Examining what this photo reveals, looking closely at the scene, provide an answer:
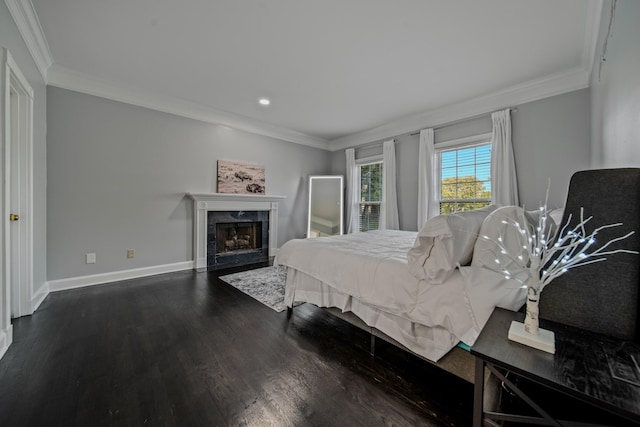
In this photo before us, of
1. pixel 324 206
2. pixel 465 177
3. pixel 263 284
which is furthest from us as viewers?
pixel 324 206

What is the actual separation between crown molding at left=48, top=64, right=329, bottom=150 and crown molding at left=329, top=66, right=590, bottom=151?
6.34 feet

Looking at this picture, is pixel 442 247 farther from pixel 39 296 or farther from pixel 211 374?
pixel 39 296


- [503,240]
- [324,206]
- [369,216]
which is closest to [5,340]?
[503,240]

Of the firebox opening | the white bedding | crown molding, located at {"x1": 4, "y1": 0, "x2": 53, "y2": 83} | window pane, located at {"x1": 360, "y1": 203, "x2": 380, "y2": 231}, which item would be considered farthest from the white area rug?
crown molding, located at {"x1": 4, "y1": 0, "x2": 53, "y2": 83}

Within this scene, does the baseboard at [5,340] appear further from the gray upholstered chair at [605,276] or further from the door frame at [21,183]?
the gray upholstered chair at [605,276]

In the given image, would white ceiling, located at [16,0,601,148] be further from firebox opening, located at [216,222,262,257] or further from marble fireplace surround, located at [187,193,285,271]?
firebox opening, located at [216,222,262,257]

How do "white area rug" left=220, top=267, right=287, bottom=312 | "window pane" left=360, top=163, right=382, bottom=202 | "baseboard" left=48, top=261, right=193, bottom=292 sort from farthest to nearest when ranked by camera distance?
"window pane" left=360, top=163, right=382, bottom=202 → "baseboard" left=48, top=261, right=193, bottom=292 → "white area rug" left=220, top=267, right=287, bottom=312

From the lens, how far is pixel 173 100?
3.79 metres

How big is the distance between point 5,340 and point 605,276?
11.5ft

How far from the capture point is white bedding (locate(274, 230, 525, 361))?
136cm

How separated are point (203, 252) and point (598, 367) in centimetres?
438

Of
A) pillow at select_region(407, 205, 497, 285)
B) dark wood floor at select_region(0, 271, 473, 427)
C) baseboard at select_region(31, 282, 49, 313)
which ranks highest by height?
pillow at select_region(407, 205, 497, 285)

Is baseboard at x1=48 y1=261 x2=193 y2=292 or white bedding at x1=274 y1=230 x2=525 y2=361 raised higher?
white bedding at x1=274 y1=230 x2=525 y2=361

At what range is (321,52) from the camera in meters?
2.61
